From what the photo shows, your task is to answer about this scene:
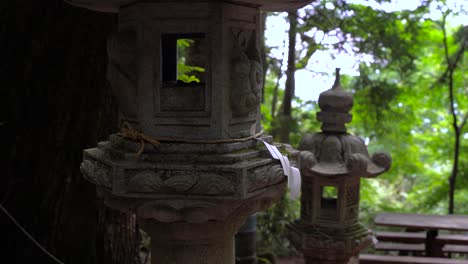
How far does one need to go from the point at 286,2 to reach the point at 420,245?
5735 mm

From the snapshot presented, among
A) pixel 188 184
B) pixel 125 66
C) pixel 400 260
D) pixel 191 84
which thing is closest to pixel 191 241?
pixel 188 184

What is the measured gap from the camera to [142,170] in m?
2.58

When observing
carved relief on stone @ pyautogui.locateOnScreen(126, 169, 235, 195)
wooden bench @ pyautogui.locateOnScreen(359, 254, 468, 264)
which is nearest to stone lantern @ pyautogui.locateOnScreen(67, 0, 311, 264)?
carved relief on stone @ pyautogui.locateOnScreen(126, 169, 235, 195)

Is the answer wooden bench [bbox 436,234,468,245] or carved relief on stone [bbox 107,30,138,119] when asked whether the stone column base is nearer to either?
carved relief on stone [bbox 107,30,138,119]

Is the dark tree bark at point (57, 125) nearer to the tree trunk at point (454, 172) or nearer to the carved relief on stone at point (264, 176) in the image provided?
the carved relief on stone at point (264, 176)

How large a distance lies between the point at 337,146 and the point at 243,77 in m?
2.53

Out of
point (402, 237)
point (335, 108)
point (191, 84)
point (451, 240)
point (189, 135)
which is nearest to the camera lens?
point (189, 135)

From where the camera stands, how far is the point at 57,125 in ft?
15.4

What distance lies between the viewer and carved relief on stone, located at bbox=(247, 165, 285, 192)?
262cm

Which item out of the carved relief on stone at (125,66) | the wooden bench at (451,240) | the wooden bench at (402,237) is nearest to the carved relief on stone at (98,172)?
the carved relief on stone at (125,66)

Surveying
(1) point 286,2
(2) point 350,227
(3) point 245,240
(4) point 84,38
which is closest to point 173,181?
(1) point 286,2

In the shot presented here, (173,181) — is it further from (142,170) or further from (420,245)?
(420,245)

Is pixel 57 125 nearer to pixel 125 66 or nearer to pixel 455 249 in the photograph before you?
pixel 125 66

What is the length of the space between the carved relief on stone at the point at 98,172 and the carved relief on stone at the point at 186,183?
0.68 ft
